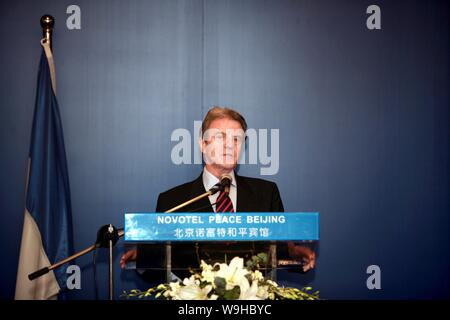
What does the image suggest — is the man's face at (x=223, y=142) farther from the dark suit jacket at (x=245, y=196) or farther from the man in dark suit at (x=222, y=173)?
the dark suit jacket at (x=245, y=196)

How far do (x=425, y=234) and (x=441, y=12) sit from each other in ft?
5.63

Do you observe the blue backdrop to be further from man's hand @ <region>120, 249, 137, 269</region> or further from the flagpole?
man's hand @ <region>120, 249, 137, 269</region>

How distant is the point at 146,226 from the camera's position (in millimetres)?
1785

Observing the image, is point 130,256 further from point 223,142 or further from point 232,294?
point 223,142

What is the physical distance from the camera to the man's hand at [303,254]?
1886 mm

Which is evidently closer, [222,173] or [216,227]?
[216,227]

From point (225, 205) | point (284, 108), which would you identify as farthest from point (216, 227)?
point (284, 108)

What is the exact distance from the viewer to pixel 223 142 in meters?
2.94

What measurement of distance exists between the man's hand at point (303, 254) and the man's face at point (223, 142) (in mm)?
1118

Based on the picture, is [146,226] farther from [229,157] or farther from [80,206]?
[80,206]

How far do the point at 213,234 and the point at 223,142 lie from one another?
1225 mm

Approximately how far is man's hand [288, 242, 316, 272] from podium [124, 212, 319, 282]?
56mm

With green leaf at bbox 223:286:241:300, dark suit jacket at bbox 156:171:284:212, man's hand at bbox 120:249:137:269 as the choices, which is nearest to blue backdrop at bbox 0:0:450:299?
dark suit jacket at bbox 156:171:284:212

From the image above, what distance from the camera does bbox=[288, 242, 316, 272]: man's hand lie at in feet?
6.19
